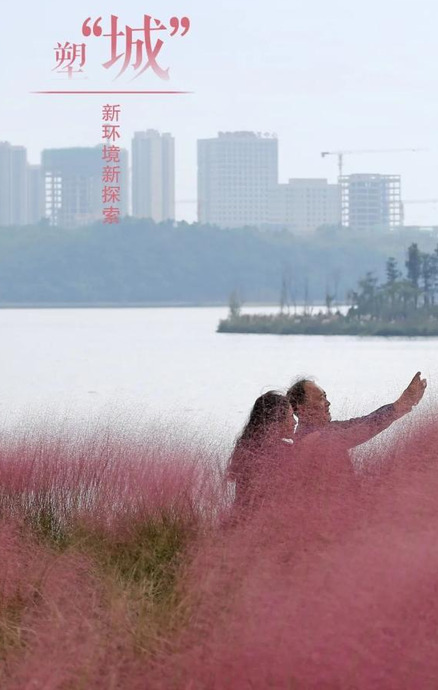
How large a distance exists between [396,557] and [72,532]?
8.29 ft

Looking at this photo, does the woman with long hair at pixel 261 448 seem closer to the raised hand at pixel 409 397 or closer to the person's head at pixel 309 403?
the person's head at pixel 309 403

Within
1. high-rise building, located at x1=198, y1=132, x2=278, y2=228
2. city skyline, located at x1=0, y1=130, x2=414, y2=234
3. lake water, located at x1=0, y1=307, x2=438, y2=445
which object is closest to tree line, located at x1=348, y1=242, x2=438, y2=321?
lake water, located at x1=0, y1=307, x2=438, y2=445

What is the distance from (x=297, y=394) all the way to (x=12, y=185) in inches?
1983

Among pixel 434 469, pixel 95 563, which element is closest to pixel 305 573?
pixel 434 469

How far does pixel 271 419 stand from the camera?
4520 mm

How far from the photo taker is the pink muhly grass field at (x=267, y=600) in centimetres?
287

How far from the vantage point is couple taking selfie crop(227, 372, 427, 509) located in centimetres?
420

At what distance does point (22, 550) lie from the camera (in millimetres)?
4211

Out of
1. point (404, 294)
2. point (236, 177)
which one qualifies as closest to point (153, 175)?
point (236, 177)

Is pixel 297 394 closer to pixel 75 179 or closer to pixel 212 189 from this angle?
pixel 75 179

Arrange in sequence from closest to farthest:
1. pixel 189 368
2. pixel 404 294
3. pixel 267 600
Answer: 1. pixel 267 600
2. pixel 189 368
3. pixel 404 294

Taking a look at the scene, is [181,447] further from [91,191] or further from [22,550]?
[91,191]

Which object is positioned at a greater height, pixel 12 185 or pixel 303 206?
pixel 12 185

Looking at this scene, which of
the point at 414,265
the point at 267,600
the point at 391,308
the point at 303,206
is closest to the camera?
the point at 267,600
